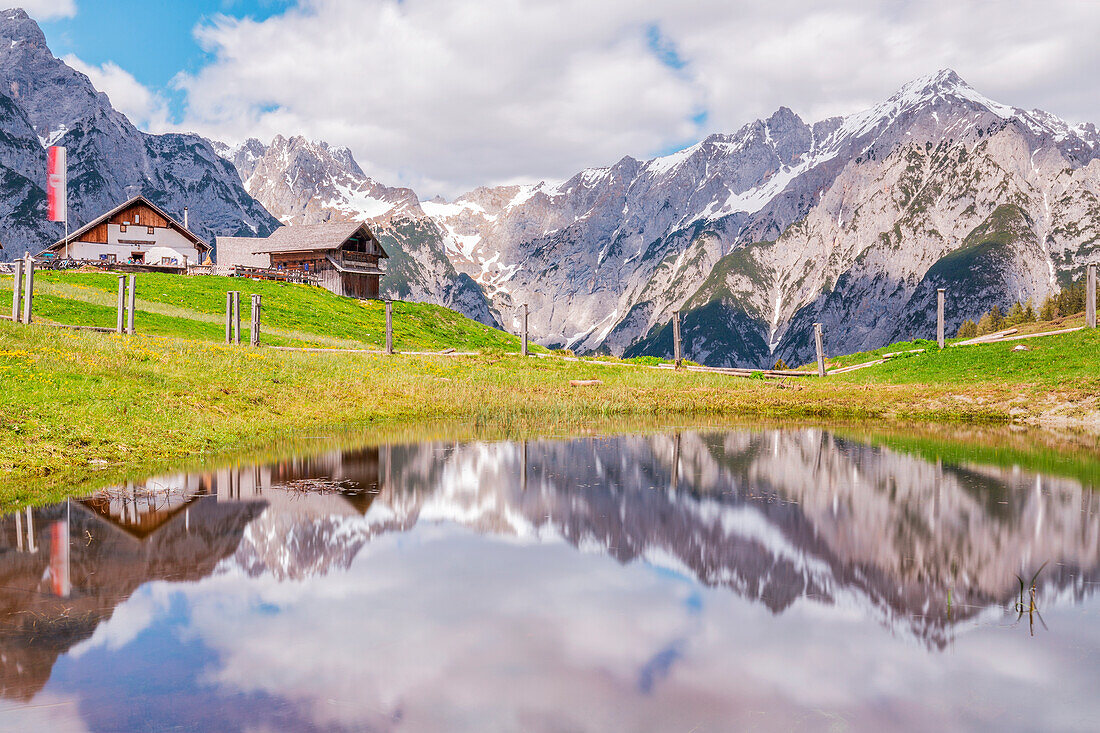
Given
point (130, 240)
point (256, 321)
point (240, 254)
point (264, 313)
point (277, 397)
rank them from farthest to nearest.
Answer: point (240, 254), point (130, 240), point (264, 313), point (256, 321), point (277, 397)

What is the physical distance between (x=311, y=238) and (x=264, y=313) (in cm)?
4320

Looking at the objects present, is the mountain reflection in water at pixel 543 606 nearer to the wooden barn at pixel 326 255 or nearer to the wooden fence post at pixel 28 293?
the wooden fence post at pixel 28 293

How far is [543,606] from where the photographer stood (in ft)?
33.0

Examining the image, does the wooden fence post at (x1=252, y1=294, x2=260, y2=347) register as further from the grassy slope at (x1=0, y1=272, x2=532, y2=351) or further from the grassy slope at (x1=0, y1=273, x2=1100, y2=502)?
the grassy slope at (x1=0, y1=273, x2=1100, y2=502)

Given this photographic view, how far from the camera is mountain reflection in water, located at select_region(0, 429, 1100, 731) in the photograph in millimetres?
7383

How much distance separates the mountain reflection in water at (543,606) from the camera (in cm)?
738

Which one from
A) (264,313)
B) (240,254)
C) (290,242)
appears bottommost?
(264,313)

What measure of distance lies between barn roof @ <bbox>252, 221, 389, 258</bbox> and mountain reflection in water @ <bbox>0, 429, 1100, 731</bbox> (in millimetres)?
88651

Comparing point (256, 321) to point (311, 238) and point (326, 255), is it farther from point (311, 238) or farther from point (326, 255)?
point (311, 238)

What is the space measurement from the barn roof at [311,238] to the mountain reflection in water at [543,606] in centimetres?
8865

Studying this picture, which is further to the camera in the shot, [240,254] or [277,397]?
[240,254]

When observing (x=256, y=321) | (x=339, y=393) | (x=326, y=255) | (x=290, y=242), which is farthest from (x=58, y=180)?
(x=339, y=393)

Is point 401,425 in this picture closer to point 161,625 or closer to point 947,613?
point 161,625

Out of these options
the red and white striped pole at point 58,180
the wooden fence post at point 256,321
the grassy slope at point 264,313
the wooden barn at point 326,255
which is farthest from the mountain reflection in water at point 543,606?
the red and white striped pole at point 58,180
